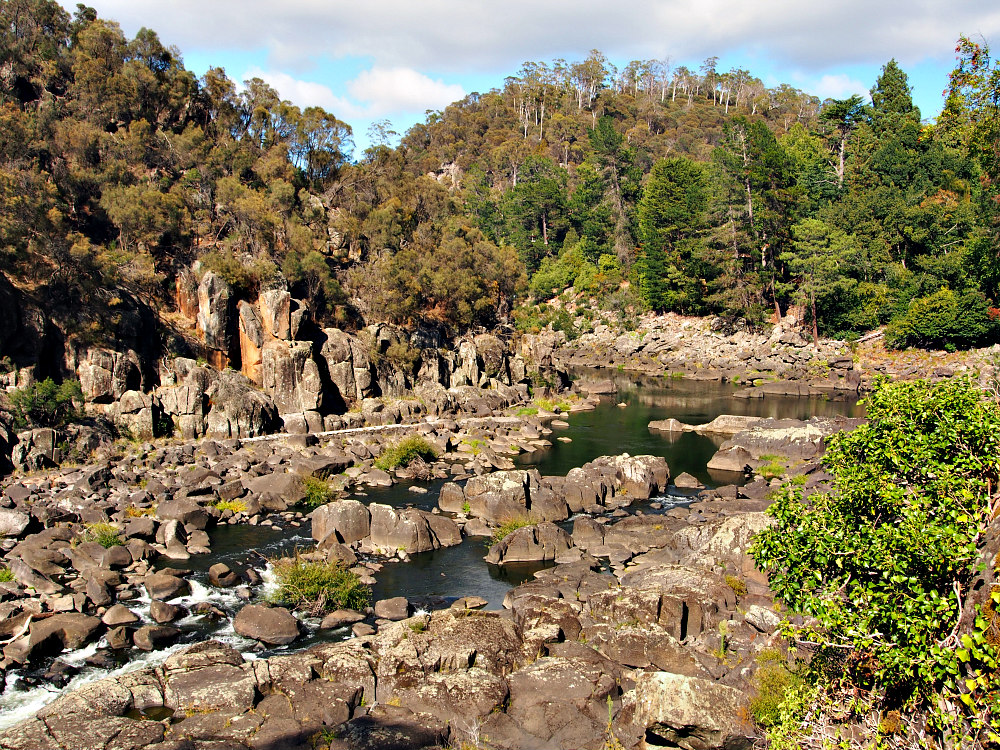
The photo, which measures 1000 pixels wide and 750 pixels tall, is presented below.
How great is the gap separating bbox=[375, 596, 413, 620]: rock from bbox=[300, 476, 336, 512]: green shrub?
13139 millimetres

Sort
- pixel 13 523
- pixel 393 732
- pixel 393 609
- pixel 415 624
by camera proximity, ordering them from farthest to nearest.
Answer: pixel 13 523, pixel 393 609, pixel 415 624, pixel 393 732

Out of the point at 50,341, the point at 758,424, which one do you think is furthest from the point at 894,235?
the point at 50,341

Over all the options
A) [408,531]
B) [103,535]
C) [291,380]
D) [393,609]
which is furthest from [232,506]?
[291,380]

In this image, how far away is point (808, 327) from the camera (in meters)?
87.8

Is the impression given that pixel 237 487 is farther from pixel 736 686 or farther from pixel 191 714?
pixel 736 686

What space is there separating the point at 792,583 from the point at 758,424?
135ft

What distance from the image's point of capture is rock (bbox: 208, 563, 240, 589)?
2872 centimetres

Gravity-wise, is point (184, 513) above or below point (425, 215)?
below

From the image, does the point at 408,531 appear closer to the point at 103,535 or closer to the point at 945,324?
the point at 103,535

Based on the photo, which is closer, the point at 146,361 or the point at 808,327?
the point at 146,361

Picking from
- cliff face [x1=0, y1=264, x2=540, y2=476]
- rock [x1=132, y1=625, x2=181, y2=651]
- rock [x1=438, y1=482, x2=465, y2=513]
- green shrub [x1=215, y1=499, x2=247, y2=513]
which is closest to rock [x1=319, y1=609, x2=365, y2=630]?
rock [x1=132, y1=625, x2=181, y2=651]

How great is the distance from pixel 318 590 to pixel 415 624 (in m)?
5.56

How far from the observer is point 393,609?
26.0 m

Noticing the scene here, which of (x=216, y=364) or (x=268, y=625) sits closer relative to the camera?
(x=268, y=625)
